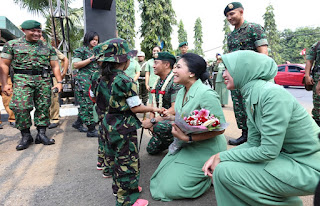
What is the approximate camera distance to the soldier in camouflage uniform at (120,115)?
224 centimetres

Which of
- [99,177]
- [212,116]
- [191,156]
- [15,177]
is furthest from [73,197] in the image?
[212,116]

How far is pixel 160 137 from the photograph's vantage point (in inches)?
139

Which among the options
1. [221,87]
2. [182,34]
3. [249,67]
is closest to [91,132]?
[249,67]

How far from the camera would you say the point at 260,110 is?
167 centimetres

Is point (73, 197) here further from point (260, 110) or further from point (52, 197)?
point (260, 110)

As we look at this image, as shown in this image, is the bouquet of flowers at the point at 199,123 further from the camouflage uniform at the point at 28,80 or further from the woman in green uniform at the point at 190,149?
the camouflage uniform at the point at 28,80

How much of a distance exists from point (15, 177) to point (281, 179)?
3.29 meters

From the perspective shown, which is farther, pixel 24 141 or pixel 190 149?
pixel 24 141

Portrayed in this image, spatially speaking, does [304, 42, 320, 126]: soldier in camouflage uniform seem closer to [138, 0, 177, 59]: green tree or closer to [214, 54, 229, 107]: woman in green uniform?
[214, 54, 229, 107]: woman in green uniform

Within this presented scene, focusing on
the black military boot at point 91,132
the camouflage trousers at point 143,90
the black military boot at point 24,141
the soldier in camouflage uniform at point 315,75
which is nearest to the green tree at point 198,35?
the camouflage trousers at point 143,90

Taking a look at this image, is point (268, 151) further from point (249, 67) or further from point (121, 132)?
point (121, 132)

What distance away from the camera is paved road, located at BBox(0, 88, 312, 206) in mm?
2551

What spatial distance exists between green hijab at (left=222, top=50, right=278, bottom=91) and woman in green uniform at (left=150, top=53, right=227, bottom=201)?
2.35 feet

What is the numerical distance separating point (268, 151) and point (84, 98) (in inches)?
160
